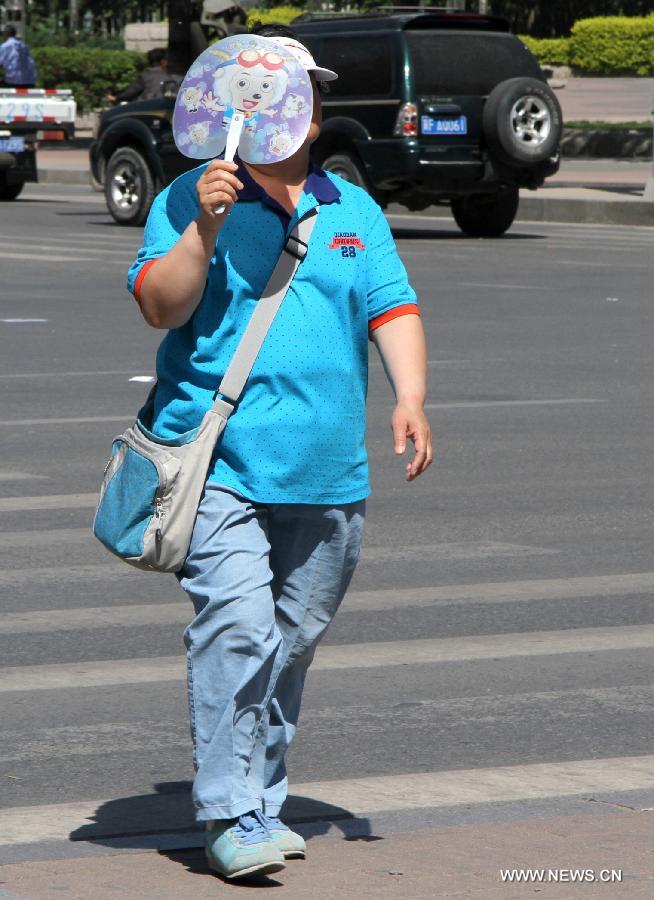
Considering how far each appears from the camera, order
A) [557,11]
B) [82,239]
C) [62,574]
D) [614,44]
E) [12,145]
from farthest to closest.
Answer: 1. [557,11]
2. [614,44]
3. [12,145]
4. [82,239]
5. [62,574]

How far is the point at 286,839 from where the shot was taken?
4195mm

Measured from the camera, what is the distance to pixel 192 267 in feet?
13.5

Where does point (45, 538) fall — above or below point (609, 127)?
above

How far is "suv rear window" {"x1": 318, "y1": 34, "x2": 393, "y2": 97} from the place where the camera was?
22812mm

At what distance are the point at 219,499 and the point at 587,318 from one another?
11.3m

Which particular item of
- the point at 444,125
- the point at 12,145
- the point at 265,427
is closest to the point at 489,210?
the point at 444,125

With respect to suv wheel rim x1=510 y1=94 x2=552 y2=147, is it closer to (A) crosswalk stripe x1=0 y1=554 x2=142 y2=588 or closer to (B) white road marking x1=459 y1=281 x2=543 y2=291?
(B) white road marking x1=459 y1=281 x2=543 y2=291

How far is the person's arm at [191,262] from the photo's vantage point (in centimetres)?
404

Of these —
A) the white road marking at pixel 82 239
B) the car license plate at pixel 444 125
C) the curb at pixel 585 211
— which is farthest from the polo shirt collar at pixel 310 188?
the curb at pixel 585 211

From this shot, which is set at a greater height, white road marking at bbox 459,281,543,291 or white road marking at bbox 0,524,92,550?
white road marking at bbox 0,524,92,550

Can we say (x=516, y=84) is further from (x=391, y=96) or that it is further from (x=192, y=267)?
(x=192, y=267)

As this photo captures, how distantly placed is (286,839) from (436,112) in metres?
19.0

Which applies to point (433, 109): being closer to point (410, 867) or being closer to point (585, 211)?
point (585, 211)

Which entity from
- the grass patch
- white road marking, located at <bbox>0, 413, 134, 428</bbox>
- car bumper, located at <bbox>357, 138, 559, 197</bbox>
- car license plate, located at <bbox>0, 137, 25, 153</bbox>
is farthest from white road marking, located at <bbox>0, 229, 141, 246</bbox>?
the grass patch
